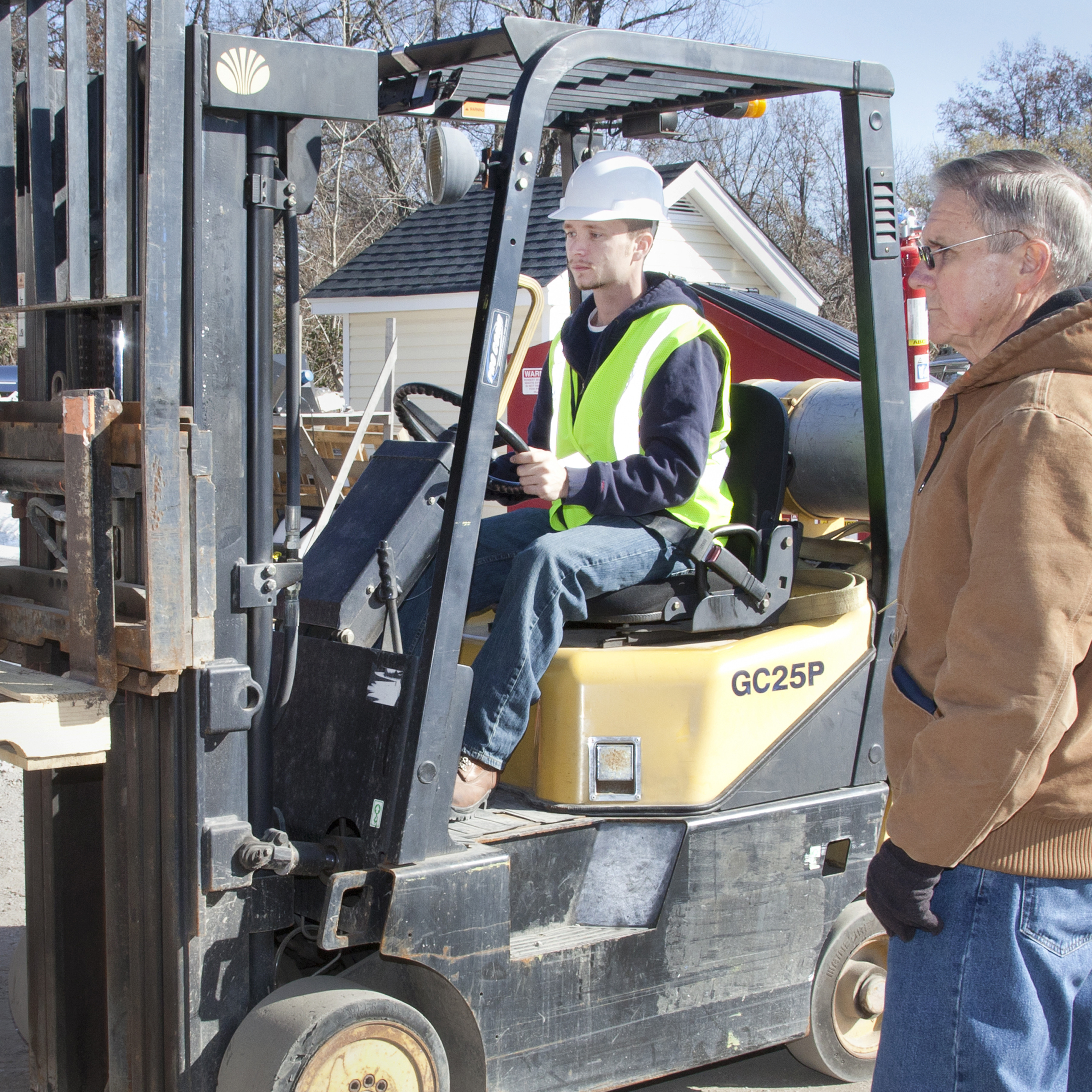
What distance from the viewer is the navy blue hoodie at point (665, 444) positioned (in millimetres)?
3123

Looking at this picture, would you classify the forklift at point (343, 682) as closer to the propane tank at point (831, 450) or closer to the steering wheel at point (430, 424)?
the steering wheel at point (430, 424)

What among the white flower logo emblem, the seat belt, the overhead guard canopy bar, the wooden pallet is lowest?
the wooden pallet

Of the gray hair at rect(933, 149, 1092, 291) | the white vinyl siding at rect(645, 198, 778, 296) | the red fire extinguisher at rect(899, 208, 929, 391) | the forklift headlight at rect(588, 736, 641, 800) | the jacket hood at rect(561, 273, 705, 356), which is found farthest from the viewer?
the white vinyl siding at rect(645, 198, 778, 296)

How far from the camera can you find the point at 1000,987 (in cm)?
199

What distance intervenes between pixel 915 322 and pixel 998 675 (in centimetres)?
262

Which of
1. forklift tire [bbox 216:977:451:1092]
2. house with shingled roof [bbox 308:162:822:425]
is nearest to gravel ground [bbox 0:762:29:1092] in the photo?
forklift tire [bbox 216:977:451:1092]

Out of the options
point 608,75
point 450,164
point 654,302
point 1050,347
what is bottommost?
point 1050,347

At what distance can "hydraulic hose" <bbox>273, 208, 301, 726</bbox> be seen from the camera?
2768mm

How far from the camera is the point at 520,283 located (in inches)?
123

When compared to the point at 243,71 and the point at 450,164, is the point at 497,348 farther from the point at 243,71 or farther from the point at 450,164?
the point at 243,71

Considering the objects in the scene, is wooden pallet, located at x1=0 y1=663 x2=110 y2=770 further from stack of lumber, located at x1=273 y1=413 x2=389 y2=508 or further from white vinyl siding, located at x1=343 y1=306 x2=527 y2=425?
white vinyl siding, located at x1=343 y1=306 x2=527 y2=425

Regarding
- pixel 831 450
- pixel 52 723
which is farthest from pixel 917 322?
pixel 52 723

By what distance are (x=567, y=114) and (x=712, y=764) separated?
2.07m

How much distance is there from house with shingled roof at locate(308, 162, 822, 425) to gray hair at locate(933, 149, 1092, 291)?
1256 cm
